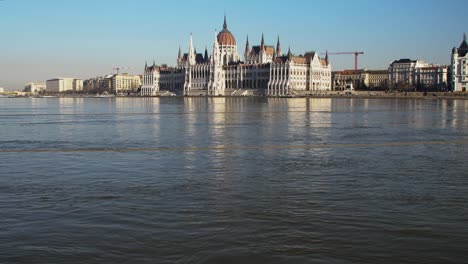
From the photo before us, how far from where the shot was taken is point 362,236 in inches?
320

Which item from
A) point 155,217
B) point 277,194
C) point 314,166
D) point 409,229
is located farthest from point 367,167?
point 155,217

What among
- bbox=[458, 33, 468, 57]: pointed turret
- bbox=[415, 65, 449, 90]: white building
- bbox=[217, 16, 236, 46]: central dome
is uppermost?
bbox=[217, 16, 236, 46]: central dome

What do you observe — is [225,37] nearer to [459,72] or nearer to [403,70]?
[403,70]

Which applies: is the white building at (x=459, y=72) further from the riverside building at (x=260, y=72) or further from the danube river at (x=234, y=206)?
the danube river at (x=234, y=206)

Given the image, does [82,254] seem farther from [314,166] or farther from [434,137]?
[434,137]

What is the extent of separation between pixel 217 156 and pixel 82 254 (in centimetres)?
1028

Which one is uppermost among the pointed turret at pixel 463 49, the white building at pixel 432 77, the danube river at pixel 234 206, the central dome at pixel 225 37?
the central dome at pixel 225 37

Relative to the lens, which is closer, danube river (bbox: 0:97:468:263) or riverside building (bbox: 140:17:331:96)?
danube river (bbox: 0:97:468:263)

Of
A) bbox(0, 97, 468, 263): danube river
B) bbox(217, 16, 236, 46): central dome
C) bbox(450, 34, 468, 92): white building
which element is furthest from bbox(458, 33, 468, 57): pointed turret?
bbox(0, 97, 468, 263): danube river

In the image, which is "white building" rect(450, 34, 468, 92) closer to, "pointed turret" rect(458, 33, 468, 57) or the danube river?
"pointed turret" rect(458, 33, 468, 57)

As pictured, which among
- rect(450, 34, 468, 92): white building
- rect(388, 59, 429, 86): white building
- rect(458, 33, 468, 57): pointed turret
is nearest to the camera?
Answer: rect(450, 34, 468, 92): white building

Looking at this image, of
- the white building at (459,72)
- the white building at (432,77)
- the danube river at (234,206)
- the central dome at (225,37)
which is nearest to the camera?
the danube river at (234,206)

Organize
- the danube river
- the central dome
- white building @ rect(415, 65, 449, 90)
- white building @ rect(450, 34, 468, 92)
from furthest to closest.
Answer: the central dome, white building @ rect(415, 65, 449, 90), white building @ rect(450, 34, 468, 92), the danube river

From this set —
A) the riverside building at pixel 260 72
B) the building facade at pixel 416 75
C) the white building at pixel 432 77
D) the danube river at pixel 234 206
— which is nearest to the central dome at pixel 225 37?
the riverside building at pixel 260 72
